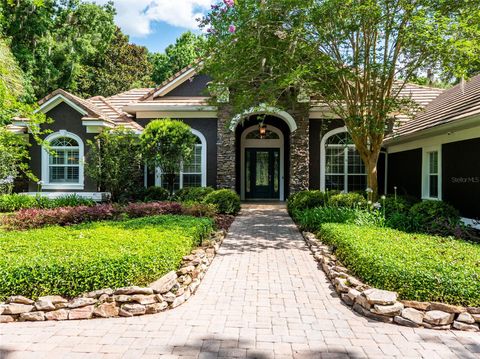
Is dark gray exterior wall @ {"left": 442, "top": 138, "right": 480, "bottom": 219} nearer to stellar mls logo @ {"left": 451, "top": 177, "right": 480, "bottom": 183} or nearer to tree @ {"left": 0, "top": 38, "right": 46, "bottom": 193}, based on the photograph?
stellar mls logo @ {"left": 451, "top": 177, "right": 480, "bottom": 183}

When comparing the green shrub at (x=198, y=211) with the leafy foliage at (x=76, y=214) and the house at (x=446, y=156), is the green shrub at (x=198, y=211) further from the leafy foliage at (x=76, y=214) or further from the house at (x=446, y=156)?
the house at (x=446, y=156)

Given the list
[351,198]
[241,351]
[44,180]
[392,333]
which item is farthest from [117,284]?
[44,180]

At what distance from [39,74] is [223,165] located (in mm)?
16244

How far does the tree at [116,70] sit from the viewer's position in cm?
3247


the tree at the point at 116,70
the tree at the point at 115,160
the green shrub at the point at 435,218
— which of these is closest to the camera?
the green shrub at the point at 435,218

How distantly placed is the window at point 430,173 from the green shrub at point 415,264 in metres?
5.46

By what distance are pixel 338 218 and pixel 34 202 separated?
35.1 ft

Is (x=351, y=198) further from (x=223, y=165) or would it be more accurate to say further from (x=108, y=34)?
(x=108, y=34)

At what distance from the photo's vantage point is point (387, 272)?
4.88 m

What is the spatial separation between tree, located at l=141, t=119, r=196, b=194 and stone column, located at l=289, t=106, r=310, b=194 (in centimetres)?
438

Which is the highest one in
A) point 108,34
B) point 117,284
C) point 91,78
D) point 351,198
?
point 108,34

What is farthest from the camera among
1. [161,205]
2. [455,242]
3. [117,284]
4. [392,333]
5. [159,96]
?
[159,96]

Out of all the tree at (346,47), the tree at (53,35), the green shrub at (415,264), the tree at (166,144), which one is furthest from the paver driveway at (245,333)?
the tree at (53,35)

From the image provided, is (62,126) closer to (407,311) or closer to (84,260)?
(84,260)
